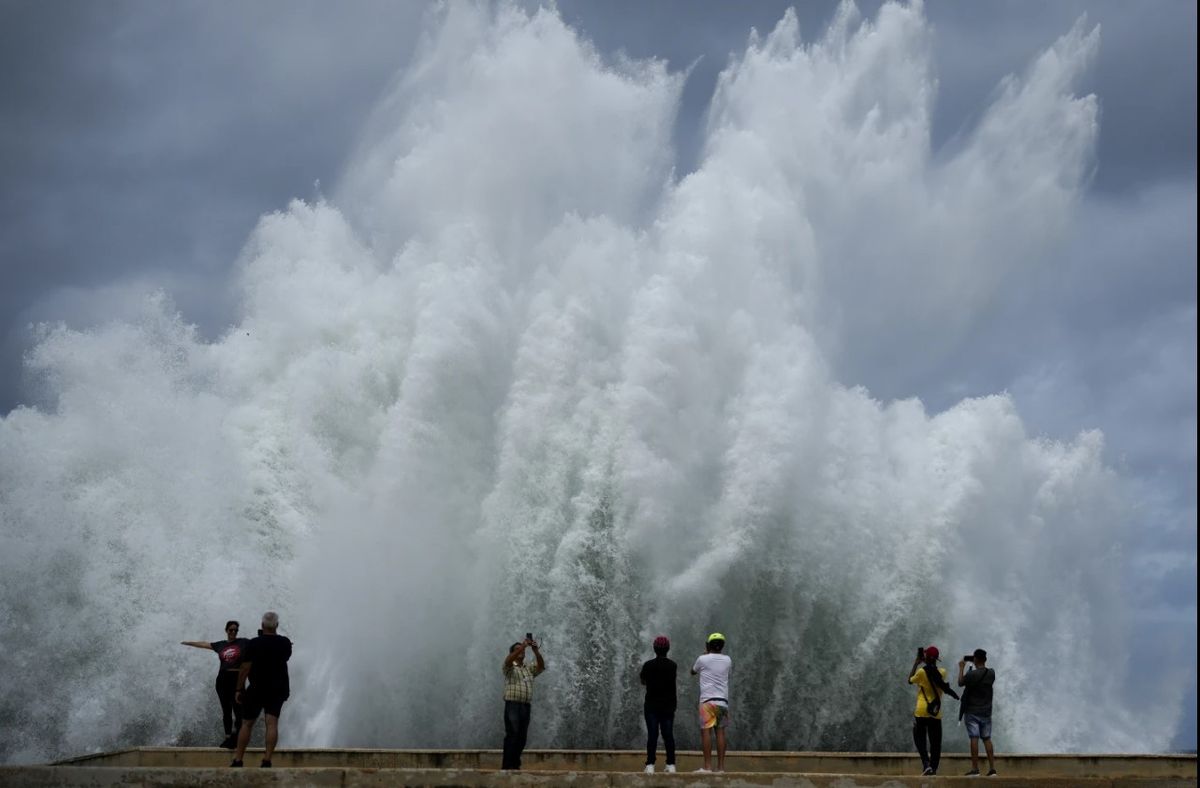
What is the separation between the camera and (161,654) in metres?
24.5

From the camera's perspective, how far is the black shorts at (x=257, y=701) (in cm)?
1227

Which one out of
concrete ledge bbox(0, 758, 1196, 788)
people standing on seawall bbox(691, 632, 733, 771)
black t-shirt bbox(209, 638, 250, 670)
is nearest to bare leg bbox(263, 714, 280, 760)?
concrete ledge bbox(0, 758, 1196, 788)

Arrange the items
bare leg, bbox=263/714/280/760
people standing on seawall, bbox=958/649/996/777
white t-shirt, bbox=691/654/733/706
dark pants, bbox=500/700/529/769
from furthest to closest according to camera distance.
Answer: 1. people standing on seawall, bbox=958/649/996/777
2. dark pants, bbox=500/700/529/769
3. white t-shirt, bbox=691/654/733/706
4. bare leg, bbox=263/714/280/760

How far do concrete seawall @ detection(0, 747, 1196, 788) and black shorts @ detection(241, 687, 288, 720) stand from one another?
1.70 ft

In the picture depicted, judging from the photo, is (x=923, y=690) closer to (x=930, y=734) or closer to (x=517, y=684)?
(x=930, y=734)

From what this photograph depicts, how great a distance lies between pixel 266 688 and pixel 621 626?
14.9 metres

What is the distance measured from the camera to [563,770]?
14.3 meters

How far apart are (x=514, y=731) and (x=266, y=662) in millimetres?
2791

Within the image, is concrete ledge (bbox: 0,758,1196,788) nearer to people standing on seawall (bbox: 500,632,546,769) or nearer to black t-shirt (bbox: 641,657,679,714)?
black t-shirt (bbox: 641,657,679,714)

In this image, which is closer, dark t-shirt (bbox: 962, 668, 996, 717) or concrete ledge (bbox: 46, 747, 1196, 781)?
dark t-shirt (bbox: 962, 668, 996, 717)

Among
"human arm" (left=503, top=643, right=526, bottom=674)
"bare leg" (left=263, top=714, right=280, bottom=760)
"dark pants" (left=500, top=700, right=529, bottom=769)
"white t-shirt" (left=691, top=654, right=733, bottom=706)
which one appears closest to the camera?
"bare leg" (left=263, top=714, right=280, bottom=760)

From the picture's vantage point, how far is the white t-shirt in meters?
13.0

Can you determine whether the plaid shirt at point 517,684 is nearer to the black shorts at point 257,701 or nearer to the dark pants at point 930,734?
the black shorts at point 257,701

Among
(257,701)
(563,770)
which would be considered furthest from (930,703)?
(257,701)
